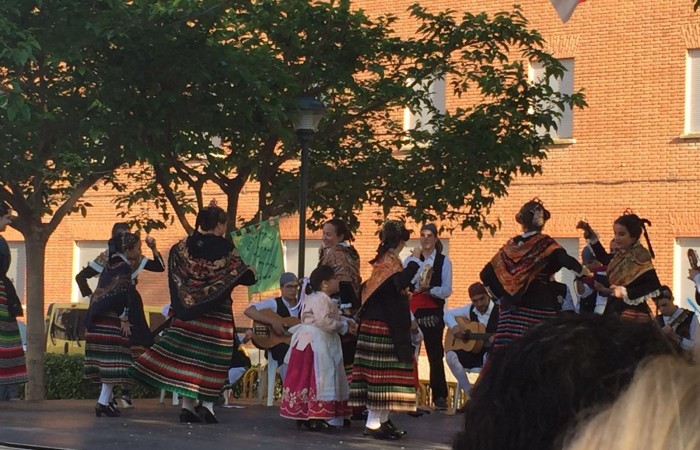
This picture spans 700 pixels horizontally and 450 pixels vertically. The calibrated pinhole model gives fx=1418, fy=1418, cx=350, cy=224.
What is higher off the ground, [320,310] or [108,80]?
[108,80]

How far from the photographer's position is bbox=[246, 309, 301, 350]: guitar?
536 inches

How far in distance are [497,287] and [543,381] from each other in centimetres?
966

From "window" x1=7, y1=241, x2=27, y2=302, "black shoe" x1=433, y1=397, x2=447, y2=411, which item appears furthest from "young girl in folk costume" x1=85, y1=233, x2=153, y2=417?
"window" x1=7, y1=241, x2=27, y2=302

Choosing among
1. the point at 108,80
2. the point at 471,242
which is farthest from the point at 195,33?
the point at 471,242

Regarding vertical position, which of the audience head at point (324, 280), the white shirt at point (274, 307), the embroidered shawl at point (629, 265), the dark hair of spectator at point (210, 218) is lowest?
the white shirt at point (274, 307)

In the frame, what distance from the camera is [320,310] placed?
1134 cm

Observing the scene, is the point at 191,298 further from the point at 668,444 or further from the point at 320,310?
the point at 668,444

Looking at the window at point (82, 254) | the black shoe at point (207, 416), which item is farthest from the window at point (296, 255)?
the black shoe at point (207, 416)

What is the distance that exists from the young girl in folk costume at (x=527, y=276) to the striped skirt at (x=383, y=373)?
2.69ft

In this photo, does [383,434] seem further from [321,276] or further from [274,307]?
[274,307]

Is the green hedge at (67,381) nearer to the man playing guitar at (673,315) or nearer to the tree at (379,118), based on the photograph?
the tree at (379,118)

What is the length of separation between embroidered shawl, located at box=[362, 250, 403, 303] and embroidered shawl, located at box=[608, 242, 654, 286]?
1665 millimetres

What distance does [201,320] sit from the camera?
1166 centimetres

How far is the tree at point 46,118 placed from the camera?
463 inches
